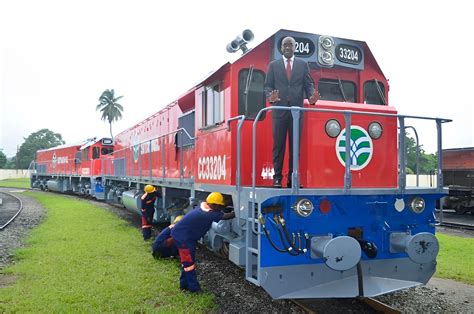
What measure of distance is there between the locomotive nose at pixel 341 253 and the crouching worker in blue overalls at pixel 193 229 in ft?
5.83

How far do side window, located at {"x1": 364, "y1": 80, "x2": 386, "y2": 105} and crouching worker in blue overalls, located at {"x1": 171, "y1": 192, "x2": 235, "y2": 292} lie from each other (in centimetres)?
258

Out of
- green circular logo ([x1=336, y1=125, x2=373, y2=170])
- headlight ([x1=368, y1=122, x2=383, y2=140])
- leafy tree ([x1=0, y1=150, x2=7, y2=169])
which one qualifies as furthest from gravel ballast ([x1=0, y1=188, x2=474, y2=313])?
leafy tree ([x1=0, y1=150, x2=7, y2=169])

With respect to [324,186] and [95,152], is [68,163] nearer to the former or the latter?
[95,152]

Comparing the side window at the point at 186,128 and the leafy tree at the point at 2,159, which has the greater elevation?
the leafy tree at the point at 2,159

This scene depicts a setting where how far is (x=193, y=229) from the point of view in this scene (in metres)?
6.24

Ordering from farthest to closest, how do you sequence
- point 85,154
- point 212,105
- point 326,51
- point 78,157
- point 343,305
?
point 78,157, point 85,154, point 212,105, point 326,51, point 343,305

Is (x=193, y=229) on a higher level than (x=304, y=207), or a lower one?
lower

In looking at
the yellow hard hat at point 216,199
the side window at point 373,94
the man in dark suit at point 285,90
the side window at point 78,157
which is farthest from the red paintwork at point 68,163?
the man in dark suit at point 285,90

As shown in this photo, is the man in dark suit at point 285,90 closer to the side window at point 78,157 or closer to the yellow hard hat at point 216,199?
the yellow hard hat at point 216,199

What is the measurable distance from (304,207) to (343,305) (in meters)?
1.69

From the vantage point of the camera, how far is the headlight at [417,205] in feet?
17.4

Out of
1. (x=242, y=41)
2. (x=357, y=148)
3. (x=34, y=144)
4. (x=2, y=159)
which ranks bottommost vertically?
(x=357, y=148)

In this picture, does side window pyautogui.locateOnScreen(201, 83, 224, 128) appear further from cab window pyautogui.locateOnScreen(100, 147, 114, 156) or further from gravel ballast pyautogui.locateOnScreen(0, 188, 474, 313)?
cab window pyautogui.locateOnScreen(100, 147, 114, 156)

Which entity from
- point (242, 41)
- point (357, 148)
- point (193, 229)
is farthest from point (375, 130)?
point (193, 229)
